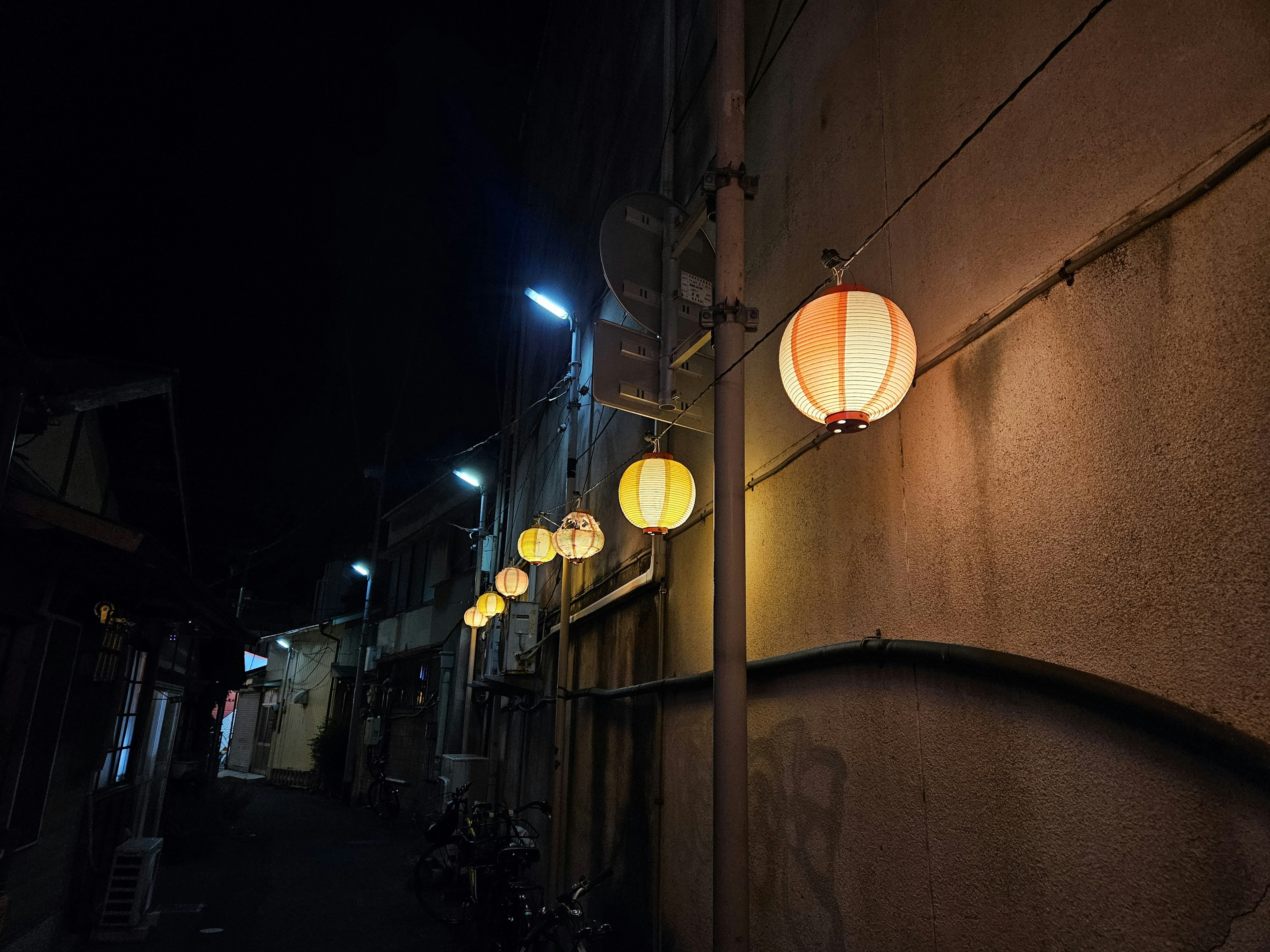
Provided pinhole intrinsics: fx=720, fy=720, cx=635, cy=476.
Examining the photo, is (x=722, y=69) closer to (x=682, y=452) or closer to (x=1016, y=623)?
(x=682, y=452)

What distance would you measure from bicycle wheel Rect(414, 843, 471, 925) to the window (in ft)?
17.0

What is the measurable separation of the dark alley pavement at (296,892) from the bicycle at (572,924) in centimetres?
393

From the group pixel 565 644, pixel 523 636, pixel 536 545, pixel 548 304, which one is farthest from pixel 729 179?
pixel 523 636

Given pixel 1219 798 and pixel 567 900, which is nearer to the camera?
pixel 1219 798

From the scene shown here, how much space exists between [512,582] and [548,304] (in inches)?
245

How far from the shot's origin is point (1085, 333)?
3.22 metres

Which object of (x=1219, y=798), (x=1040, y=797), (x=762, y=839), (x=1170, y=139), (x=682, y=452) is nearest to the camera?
(x=1219, y=798)

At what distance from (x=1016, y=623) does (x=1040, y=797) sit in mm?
754

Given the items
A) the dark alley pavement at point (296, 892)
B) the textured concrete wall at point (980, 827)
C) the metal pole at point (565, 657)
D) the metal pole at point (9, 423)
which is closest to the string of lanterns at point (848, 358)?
the textured concrete wall at point (980, 827)

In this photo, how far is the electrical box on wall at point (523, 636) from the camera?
1559 centimetres

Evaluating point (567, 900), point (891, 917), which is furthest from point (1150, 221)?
Result: point (567, 900)

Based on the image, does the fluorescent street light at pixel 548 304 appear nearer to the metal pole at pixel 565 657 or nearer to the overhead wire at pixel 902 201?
the metal pole at pixel 565 657

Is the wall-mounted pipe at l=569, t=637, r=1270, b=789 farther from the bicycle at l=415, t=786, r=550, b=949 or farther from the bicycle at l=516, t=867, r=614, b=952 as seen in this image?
the bicycle at l=415, t=786, r=550, b=949

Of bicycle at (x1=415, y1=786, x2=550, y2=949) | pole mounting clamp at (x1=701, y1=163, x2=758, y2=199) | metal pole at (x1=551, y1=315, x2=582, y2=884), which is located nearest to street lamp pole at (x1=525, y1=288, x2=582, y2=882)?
metal pole at (x1=551, y1=315, x2=582, y2=884)
